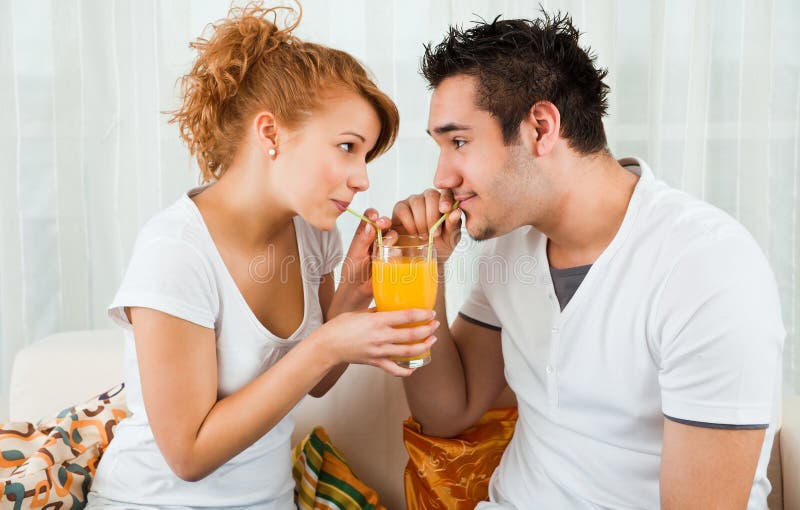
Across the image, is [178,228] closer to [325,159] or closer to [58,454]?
[325,159]

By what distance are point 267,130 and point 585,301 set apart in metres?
0.79

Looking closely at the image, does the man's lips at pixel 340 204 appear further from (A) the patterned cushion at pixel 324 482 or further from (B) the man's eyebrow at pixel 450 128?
(A) the patterned cushion at pixel 324 482

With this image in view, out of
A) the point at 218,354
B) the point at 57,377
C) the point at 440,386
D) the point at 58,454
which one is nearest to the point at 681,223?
the point at 440,386

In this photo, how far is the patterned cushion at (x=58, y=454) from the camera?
1.74m

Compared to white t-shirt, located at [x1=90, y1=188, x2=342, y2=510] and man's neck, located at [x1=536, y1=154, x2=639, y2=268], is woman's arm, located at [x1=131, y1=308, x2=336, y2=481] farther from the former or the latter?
man's neck, located at [x1=536, y1=154, x2=639, y2=268]

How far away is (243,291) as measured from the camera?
68.8 inches

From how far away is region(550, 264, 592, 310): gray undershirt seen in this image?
177 cm

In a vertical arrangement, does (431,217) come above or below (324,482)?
above

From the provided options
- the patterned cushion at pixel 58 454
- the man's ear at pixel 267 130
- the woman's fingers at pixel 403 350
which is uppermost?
the man's ear at pixel 267 130

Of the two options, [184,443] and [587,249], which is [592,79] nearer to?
[587,249]

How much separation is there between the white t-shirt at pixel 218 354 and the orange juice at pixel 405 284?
26 centimetres

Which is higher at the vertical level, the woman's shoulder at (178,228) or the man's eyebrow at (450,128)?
the man's eyebrow at (450,128)

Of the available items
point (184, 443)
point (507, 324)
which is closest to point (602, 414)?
point (507, 324)

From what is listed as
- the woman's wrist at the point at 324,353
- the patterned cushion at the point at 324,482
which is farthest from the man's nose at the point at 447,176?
the patterned cushion at the point at 324,482
